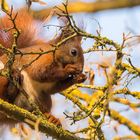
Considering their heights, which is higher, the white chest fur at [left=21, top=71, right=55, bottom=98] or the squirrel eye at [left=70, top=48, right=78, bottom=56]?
the squirrel eye at [left=70, top=48, right=78, bottom=56]

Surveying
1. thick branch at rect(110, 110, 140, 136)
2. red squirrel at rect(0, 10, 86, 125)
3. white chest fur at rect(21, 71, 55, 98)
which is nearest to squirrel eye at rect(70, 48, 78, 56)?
red squirrel at rect(0, 10, 86, 125)

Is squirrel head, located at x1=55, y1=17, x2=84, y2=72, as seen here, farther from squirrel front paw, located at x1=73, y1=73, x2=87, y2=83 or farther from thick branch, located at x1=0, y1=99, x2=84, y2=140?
thick branch, located at x1=0, y1=99, x2=84, y2=140

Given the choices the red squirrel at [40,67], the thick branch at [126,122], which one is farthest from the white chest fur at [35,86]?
the thick branch at [126,122]

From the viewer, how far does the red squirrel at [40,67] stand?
254 centimetres

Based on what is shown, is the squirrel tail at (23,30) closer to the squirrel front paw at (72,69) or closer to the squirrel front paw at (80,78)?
the squirrel front paw at (72,69)

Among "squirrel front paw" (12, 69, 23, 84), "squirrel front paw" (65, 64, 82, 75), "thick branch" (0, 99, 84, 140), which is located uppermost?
"squirrel front paw" (65, 64, 82, 75)

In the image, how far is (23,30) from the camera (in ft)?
9.07

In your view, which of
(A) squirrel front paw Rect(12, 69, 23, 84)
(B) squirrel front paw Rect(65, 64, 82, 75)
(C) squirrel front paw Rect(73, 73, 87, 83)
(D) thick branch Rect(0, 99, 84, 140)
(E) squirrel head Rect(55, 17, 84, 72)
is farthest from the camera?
(E) squirrel head Rect(55, 17, 84, 72)

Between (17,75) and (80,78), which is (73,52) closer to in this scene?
(80,78)

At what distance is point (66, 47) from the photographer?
284 cm

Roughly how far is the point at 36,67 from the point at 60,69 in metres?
0.14

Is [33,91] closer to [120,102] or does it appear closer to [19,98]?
[19,98]

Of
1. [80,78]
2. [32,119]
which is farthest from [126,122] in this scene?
[32,119]

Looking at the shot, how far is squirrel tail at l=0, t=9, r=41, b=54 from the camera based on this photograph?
2.56 meters
